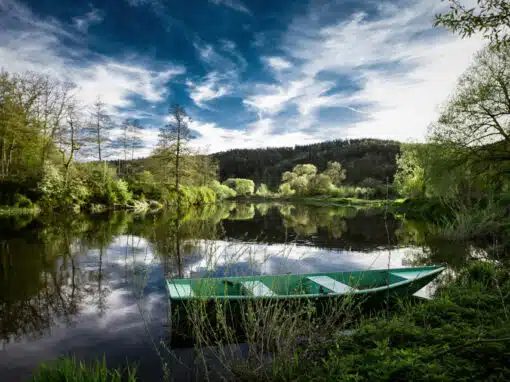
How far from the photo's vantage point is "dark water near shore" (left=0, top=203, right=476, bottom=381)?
216 inches

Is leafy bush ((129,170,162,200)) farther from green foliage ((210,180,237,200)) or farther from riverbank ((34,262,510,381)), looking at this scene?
riverbank ((34,262,510,381))

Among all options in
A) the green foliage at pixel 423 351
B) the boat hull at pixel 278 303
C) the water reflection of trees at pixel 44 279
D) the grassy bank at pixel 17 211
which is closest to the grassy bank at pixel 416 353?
the green foliage at pixel 423 351

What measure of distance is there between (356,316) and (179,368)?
3721 millimetres

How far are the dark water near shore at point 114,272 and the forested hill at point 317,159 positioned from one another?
7090 centimetres

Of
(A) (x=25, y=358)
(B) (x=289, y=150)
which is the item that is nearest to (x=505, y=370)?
(A) (x=25, y=358)

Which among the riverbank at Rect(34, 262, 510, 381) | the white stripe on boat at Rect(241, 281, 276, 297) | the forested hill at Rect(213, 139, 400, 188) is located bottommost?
the riverbank at Rect(34, 262, 510, 381)

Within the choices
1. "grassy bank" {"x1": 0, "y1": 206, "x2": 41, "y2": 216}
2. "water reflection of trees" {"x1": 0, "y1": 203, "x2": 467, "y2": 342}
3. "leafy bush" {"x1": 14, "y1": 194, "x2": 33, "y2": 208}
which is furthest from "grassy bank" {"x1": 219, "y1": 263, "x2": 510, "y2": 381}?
"leafy bush" {"x1": 14, "y1": 194, "x2": 33, "y2": 208}

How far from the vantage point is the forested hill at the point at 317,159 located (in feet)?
317

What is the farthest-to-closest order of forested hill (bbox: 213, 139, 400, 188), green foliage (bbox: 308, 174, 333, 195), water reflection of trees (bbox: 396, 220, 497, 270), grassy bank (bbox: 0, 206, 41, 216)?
forested hill (bbox: 213, 139, 400, 188) < green foliage (bbox: 308, 174, 333, 195) < grassy bank (bbox: 0, 206, 41, 216) < water reflection of trees (bbox: 396, 220, 497, 270)

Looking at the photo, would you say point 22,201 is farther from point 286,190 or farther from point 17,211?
point 286,190

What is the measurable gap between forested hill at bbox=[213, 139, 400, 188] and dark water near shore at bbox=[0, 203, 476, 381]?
70904mm

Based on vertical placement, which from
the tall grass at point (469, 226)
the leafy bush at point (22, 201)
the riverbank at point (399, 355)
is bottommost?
the riverbank at point (399, 355)

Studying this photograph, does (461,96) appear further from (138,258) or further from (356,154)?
(356,154)

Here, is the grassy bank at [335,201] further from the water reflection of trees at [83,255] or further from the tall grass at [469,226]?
the water reflection of trees at [83,255]
